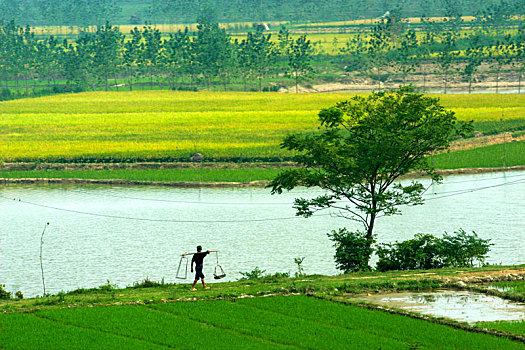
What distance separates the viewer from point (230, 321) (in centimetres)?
2169

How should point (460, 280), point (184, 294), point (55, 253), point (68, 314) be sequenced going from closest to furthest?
point (68, 314)
point (184, 294)
point (460, 280)
point (55, 253)

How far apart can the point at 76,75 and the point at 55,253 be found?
121 metres

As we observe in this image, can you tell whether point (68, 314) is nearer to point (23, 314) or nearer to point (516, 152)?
point (23, 314)

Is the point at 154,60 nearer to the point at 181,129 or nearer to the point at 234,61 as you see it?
the point at 234,61

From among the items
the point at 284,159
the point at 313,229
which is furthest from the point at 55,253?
the point at 284,159

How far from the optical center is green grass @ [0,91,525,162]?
6912 cm

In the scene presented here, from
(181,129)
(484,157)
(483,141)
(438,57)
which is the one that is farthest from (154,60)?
(484,157)

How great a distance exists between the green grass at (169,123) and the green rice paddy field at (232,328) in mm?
42792

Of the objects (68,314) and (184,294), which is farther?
(184,294)

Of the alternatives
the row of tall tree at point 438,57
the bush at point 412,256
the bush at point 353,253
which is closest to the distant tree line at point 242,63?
the row of tall tree at point 438,57

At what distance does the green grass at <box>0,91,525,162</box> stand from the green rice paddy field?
140 ft

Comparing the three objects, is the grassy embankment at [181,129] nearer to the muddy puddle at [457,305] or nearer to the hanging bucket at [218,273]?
the hanging bucket at [218,273]

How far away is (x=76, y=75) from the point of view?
154875mm

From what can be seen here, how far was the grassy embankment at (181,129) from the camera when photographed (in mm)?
64688
